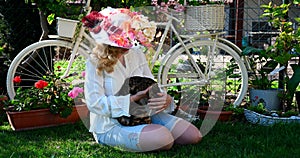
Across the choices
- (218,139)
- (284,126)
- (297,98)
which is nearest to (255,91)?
(297,98)

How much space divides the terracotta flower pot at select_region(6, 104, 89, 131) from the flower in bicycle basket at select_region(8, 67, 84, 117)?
5 cm

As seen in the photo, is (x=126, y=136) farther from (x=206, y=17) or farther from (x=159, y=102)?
(x=206, y=17)

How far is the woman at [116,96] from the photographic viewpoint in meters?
2.85

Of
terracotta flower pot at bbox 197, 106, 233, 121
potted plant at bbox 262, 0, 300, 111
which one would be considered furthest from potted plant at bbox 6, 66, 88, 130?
potted plant at bbox 262, 0, 300, 111

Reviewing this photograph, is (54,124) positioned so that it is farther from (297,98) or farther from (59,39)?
(297,98)

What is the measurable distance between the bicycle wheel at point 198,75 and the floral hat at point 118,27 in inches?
38.4

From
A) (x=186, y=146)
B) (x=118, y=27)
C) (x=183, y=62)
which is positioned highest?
(x=118, y=27)

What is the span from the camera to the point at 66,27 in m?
3.77

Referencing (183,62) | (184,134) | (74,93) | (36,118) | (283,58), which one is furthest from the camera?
(183,62)

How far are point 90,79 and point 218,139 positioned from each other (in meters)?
→ 1.03

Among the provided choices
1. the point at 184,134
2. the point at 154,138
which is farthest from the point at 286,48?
the point at 154,138

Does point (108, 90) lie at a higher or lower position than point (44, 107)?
higher

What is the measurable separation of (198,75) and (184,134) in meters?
1.15

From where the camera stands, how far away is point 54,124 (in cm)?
370
